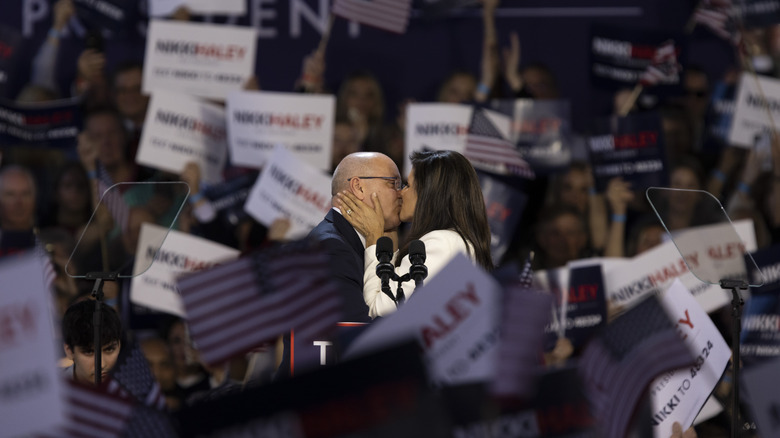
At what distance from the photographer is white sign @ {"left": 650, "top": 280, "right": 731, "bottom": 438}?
319 centimetres

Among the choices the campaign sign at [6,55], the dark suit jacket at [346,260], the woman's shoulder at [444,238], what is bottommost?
the dark suit jacket at [346,260]

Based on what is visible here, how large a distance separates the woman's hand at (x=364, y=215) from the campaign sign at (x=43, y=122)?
2.83 m

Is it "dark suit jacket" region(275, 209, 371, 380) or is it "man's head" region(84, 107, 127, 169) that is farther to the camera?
"man's head" region(84, 107, 127, 169)

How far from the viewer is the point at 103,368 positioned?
4152 mm

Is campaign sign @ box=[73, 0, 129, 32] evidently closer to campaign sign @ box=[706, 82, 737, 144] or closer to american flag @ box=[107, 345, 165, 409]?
american flag @ box=[107, 345, 165, 409]

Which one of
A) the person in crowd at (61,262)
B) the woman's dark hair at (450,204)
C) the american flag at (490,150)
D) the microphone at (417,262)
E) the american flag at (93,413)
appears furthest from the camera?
the american flag at (490,150)

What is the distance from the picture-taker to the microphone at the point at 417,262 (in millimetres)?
2959

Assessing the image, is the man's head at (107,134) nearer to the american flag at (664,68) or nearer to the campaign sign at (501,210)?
the campaign sign at (501,210)

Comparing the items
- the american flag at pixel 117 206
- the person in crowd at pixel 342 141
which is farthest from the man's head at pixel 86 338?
the person in crowd at pixel 342 141

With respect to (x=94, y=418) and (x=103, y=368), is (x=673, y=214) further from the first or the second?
(x=94, y=418)

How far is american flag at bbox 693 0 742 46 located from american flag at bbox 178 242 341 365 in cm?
592

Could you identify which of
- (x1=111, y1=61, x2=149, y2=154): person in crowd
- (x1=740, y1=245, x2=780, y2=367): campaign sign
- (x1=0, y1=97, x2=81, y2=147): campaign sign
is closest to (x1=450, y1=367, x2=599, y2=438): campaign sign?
(x1=740, y1=245, x2=780, y2=367): campaign sign

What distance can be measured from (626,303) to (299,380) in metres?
4.11

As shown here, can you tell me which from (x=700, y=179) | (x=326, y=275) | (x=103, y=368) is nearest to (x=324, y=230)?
(x=103, y=368)
